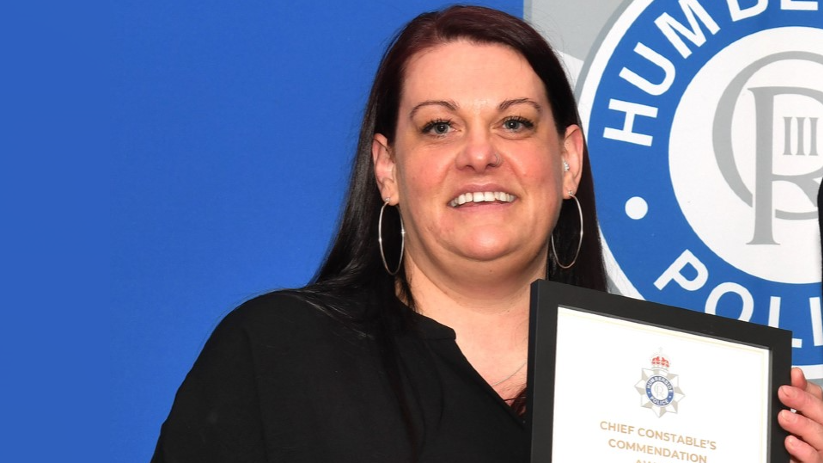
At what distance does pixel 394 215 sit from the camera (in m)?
1.65

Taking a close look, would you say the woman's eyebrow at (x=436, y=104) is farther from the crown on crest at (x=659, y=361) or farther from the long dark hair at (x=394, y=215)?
the crown on crest at (x=659, y=361)

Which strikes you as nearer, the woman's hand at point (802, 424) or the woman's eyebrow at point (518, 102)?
the woman's hand at point (802, 424)

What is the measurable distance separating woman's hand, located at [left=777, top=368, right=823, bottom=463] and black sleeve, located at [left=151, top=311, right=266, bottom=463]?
604mm

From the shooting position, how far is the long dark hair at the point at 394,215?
5.09 feet

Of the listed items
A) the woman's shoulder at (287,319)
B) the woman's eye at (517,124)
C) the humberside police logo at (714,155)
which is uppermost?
the humberside police logo at (714,155)

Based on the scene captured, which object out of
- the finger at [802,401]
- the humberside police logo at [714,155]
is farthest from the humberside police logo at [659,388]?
the humberside police logo at [714,155]

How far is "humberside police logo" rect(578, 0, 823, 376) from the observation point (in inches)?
78.4

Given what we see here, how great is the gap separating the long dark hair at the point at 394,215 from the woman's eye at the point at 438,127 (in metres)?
0.08

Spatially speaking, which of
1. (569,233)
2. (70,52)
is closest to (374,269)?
(569,233)

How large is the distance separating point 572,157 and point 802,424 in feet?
1.62

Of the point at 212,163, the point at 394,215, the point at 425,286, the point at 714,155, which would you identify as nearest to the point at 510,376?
the point at 425,286

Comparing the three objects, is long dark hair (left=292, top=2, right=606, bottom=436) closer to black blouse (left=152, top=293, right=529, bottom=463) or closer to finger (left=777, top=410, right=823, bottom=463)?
black blouse (left=152, top=293, right=529, bottom=463)

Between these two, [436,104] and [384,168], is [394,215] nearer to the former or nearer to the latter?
[384,168]

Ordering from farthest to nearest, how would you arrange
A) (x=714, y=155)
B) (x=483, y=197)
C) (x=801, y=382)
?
(x=714, y=155)
(x=483, y=197)
(x=801, y=382)
